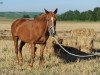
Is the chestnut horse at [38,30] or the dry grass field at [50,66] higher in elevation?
the chestnut horse at [38,30]

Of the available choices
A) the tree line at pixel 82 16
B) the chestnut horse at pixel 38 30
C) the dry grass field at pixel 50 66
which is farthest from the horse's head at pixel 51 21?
the tree line at pixel 82 16

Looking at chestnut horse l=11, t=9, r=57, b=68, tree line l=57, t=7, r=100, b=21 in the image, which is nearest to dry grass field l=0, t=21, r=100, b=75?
chestnut horse l=11, t=9, r=57, b=68

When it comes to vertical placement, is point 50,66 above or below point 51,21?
Result: below

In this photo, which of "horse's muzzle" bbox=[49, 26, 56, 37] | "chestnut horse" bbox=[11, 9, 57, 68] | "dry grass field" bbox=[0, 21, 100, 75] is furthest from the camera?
"chestnut horse" bbox=[11, 9, 57, 68]

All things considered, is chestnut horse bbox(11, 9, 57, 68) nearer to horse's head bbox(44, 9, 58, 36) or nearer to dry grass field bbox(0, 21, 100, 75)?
horse's head bbox(44, 9, 58, 36)

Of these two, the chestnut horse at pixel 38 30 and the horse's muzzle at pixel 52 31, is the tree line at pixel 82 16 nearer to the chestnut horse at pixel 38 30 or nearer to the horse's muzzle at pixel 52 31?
the chestnut horse at pixel 38 30

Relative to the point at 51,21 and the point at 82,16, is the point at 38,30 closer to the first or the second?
the point at 51,21

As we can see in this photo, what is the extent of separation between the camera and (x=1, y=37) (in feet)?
83.4

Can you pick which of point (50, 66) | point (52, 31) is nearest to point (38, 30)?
point (52, 31)

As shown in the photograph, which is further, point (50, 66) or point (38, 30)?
point (50, 66)

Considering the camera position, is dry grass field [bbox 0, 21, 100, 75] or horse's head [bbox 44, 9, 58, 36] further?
horse's head [bbox 44, 9, 58, 36]

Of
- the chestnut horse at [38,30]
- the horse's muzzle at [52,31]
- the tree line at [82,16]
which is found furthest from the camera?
the tree line at [82,16]

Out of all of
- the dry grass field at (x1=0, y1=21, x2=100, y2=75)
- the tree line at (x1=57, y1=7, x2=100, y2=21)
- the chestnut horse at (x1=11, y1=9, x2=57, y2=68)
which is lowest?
the tree line at (x1=57, y1=7, x2=100, y2=21)

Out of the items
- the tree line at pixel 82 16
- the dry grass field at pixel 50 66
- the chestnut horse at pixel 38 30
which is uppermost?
the chestnut horse at pixel 38 30
